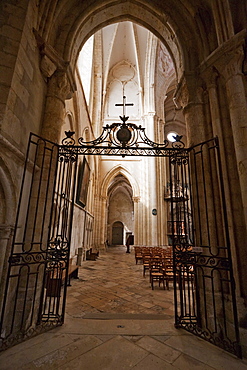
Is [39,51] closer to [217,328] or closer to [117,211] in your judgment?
[217,328]

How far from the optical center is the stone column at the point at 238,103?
9.69 ft

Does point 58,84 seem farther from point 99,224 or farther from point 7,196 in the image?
point 99,224

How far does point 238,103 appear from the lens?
320 centimetres

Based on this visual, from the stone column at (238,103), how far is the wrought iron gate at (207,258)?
0.35 metres

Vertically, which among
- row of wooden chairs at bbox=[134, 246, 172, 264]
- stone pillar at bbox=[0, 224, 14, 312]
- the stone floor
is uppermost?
stone pillar at bbox=[0, 224, 14, 312]

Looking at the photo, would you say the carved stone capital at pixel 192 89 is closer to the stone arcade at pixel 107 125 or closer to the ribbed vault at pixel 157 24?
the stone arcade at pixel 107 125

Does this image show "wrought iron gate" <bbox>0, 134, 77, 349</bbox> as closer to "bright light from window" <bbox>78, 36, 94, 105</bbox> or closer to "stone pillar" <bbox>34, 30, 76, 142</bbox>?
"stone pillar" <bbox>34, 30, 76, 142</bbox>

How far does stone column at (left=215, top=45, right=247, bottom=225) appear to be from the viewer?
295 centimetres

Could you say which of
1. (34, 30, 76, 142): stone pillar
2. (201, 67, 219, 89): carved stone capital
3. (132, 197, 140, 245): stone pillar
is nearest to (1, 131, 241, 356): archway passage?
(34, 30, 76, 142): stone pillar

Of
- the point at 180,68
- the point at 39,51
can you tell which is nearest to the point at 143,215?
the point at 180,68

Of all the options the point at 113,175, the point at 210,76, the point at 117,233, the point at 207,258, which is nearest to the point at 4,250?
the point at 207,258

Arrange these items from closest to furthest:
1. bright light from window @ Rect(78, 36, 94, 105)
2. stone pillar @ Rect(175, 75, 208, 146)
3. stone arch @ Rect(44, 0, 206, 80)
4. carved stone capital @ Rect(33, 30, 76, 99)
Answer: carved stone capital @ Rect(33, 30, 76, 99), stone pillar @ Rect(175, 75, 208, 146), stone arch @ Rect(44, 0, 206, 80), bright light from window @ Rect(78, 36, 94, 105)

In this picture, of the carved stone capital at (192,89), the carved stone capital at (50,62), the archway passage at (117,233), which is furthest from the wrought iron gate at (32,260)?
the archway passage at (117,233)

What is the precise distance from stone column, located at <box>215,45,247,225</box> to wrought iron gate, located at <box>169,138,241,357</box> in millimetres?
352
